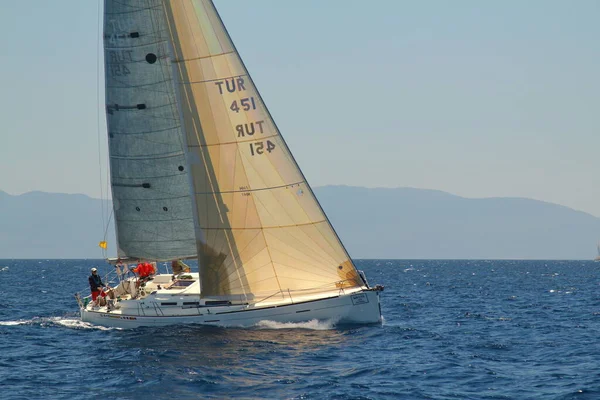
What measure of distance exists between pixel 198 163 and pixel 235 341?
6.93 metres

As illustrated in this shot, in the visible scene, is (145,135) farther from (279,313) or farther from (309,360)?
(309,360)

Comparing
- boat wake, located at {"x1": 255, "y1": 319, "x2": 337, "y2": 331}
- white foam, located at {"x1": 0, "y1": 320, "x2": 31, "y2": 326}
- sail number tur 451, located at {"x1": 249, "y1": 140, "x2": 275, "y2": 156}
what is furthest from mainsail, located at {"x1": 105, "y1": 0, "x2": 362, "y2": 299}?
white foam, located at {"x1": 0, "y1": 320, "x2": 31, "y2": 326}

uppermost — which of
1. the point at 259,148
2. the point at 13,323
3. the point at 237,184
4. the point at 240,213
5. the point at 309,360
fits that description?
the point at 259,148

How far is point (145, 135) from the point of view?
34.8 metres

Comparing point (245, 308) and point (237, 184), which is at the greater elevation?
point (237, 184)

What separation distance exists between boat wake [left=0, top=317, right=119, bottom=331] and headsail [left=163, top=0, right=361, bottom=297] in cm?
688

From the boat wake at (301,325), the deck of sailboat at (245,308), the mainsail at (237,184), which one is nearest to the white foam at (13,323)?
the deck of sailboat at (245,308)

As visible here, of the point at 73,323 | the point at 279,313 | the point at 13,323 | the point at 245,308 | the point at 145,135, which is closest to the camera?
the point at 279,313

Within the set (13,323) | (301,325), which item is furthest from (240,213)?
(13,323)

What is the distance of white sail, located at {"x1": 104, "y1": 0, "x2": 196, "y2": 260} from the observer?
112ft

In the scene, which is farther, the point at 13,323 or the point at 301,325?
the point at 13,323

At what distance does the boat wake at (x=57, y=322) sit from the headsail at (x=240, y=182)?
688 cm

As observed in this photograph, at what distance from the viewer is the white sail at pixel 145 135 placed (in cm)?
3425

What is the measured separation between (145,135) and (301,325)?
9810 millimetres
